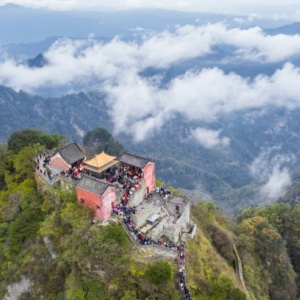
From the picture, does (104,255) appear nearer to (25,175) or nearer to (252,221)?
(25,175)

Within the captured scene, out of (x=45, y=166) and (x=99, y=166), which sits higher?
(x=99, y=166)

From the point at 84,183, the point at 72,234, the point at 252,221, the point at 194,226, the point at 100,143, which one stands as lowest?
the point at 100,143

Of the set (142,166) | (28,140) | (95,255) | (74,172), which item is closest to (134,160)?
(142,166)

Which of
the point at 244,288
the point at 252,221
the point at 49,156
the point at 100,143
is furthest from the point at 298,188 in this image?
the point at 49,156

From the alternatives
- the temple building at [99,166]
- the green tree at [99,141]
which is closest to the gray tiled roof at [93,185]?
the temple building at [99,166]

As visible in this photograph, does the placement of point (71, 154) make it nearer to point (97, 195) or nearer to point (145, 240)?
point (97, 195)

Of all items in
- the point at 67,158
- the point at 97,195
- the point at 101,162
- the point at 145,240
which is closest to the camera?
the point at 145,240
